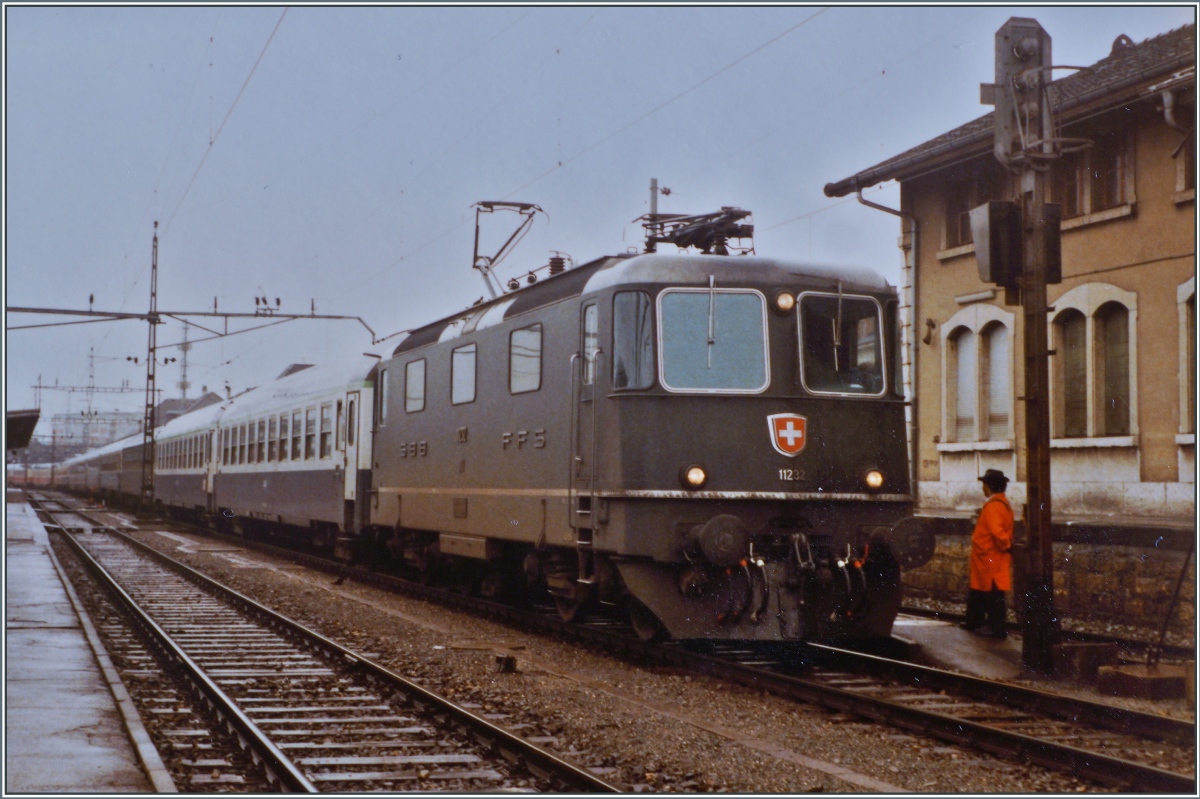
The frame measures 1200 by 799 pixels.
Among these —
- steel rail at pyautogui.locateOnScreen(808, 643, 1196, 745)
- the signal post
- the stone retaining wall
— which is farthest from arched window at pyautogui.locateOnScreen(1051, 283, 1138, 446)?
steel rail at pyautogui.locateOnScreen(808, 643, 1196, 745)

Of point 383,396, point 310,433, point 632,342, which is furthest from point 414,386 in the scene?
point 632,342

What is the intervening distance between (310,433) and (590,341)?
11.5m

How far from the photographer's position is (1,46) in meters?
6.86

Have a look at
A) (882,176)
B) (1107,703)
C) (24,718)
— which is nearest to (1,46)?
(24,718)

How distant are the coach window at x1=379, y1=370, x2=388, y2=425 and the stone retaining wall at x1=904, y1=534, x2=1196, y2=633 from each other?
8.04 metres

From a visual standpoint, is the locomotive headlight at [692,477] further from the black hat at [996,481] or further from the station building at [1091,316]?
the station building at [1091,316]

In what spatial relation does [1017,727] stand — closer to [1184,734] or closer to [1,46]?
[1184,734]

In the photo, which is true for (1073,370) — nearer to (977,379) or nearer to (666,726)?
(977,379)

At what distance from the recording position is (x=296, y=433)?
22.2 m

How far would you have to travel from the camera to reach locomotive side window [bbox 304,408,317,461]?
2069cm

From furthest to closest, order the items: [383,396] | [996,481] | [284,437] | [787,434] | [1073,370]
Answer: [284,437], [383,396], [1073,370], [996,481], [787,434]

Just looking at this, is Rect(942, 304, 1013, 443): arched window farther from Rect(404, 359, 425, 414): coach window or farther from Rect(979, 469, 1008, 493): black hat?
Rect(404, 359, 425, 414): coach window

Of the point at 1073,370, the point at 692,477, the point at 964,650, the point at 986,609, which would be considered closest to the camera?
the point at 692,477

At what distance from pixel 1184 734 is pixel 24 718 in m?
6.56
